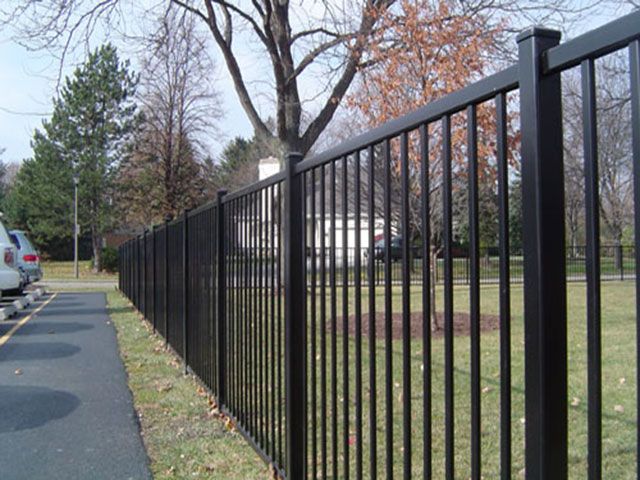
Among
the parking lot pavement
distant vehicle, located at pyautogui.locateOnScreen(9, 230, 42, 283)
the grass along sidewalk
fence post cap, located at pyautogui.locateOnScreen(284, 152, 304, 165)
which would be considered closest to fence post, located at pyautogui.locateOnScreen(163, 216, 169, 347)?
the grass along sidewalk

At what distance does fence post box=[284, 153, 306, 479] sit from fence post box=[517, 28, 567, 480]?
6.74 ft

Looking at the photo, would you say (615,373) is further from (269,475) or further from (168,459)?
(168,459)

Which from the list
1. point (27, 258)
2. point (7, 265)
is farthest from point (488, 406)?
point (27, 258)

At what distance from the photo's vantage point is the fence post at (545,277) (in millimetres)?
1621

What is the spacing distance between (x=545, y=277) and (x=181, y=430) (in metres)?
4.15

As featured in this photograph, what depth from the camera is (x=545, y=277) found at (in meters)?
1.62

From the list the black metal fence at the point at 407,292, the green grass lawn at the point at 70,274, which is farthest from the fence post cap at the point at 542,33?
the green grass lawn at the point at 70,274

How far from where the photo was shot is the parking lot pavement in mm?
4379

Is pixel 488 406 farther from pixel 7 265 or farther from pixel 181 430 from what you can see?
pixel 7 265

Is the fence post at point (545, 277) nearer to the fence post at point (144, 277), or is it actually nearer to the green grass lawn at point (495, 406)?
the green grass lawn at point (495, 406)

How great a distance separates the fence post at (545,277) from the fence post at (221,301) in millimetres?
3917

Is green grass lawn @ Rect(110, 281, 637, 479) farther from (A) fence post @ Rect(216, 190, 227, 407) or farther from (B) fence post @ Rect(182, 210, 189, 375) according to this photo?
(A) fence post @ Rect(216, 190, 227, 407)

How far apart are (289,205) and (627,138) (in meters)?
2.31

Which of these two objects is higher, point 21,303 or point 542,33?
point 542,33
